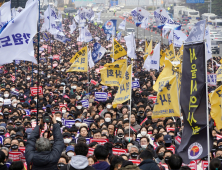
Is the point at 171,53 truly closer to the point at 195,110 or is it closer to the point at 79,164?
the point at 195,110

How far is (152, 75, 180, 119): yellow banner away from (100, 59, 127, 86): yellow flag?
4.42 m

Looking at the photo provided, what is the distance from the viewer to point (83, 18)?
32969 mm

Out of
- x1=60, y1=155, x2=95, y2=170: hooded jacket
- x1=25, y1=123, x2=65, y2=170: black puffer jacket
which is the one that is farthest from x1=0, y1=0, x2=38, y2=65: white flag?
x1=60, y1=155, x2=95, y2=170: hooded jacket

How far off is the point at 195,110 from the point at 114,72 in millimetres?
6931

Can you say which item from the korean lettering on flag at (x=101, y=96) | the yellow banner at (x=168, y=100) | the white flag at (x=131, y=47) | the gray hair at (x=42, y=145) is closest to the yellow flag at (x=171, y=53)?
the white flag at (x=131, y=47)

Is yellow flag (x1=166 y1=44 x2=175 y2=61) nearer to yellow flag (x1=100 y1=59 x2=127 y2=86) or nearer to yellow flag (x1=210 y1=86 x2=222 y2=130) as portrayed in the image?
yellow flag (x1=100 y1=59 x2=127 y2=86)

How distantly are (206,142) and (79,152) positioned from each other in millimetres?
2016

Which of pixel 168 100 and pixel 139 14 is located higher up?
pixel 139 14

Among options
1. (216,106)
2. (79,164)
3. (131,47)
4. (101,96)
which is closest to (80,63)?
(101,96)

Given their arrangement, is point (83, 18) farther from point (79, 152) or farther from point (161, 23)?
point (79, 152)

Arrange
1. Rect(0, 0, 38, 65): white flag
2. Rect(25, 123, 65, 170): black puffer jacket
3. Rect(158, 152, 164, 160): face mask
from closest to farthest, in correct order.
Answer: Rect(25, 123, 65, 170): black puffer jacket
Rect(158, 152, 164, 160): face mask
Rect(0, 0, 38, 65): white flag

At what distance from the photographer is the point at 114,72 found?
12.8 meters

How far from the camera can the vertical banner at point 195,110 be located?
5.93 metres

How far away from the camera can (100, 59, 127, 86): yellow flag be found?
12.7 metres
